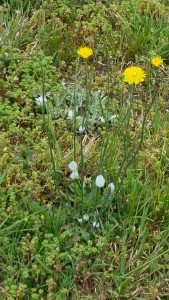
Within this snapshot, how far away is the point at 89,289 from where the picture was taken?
94.0 inches

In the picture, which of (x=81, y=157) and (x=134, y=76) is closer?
(x=134, y=76)

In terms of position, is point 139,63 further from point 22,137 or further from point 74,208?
point 74,208

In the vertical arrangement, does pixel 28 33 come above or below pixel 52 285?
above

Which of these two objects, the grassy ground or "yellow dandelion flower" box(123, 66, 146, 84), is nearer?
"yellow dandelion flower" box(123, 66, 146, 84)

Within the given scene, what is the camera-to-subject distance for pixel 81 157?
7.82 ft

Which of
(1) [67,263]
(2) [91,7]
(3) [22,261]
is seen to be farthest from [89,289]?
(2) [91,7]

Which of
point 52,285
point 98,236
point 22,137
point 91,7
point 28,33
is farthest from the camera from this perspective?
point 91,7

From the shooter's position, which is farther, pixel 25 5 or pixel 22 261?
pixel 25 5

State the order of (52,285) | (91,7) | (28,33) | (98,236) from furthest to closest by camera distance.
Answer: (91,7) < (28,33) < (98,236) < (52,285)

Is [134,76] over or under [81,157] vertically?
over

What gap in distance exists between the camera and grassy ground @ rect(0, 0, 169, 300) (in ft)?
7.80

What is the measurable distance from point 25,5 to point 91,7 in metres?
0.41

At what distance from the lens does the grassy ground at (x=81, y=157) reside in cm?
238

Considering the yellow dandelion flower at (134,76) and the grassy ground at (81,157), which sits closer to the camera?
the yellow dandelion flower at (134,76)
